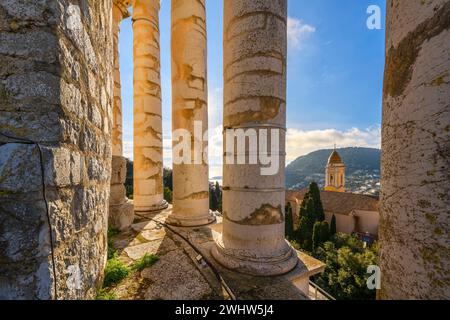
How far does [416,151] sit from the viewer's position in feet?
4.39

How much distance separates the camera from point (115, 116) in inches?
352

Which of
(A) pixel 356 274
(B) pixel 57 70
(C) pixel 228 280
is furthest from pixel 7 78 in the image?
(A) pixel 356 274

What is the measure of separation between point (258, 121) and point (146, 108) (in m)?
6.30

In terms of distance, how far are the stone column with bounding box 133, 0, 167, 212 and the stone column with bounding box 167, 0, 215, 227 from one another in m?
2.41

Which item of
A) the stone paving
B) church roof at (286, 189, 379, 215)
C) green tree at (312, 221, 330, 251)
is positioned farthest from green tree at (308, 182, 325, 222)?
the stone paving

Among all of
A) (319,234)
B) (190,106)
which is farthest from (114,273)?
(319,234)

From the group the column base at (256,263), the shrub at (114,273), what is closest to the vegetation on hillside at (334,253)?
the column base at (256,263)

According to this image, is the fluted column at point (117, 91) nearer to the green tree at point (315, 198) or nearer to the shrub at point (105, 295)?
the shrub at point (105, 295)

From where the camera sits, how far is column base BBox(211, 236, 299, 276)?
3.36m

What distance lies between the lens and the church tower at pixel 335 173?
138 feet

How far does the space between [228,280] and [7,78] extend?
3456 millimetres

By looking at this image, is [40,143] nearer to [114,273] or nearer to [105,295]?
[105,295]

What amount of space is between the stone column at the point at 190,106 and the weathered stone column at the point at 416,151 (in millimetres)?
5052
